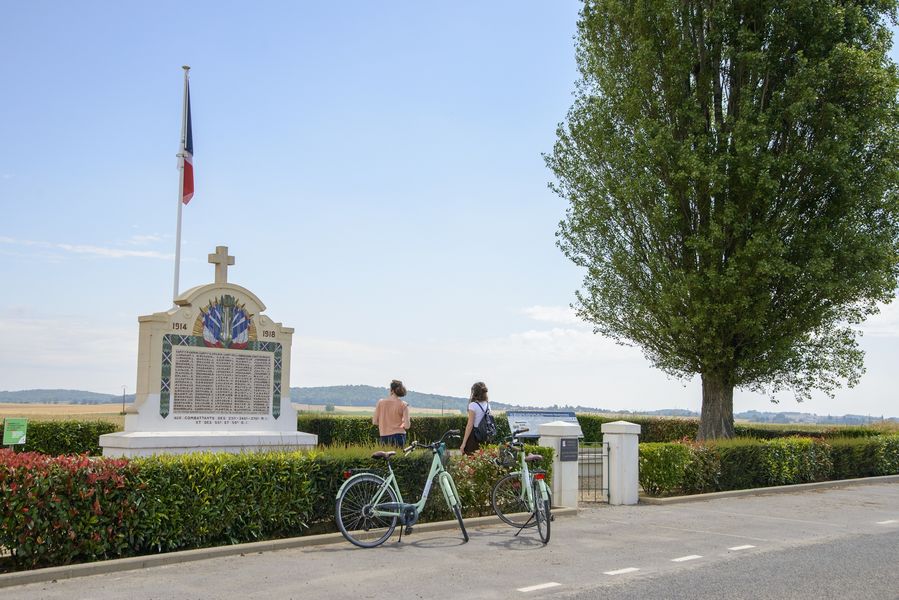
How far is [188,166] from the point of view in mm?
21453

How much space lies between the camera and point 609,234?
22.6m

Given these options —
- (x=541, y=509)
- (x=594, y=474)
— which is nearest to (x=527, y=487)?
(x=541, y=509)

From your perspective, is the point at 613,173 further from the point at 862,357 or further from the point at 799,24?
the point at 862,357

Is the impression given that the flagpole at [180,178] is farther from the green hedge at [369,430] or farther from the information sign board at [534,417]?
the information sign board at [534,417]

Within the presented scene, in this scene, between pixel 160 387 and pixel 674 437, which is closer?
pixel 160 387

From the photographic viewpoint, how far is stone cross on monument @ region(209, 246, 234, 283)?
14.0m

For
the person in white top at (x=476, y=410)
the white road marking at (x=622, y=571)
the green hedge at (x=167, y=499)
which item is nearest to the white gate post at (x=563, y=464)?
the person in white top at (x=476, y=410)

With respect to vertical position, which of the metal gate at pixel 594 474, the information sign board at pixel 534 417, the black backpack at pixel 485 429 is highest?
the black backpack at pixel 485 429

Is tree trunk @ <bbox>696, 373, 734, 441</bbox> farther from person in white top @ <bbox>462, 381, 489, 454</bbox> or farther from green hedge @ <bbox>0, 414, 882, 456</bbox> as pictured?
person in white top @ <bbox>462, 381, 489, 454</bbox>

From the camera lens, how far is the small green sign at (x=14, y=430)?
18.3 m

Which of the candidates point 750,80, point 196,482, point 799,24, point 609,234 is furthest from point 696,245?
point 196,482

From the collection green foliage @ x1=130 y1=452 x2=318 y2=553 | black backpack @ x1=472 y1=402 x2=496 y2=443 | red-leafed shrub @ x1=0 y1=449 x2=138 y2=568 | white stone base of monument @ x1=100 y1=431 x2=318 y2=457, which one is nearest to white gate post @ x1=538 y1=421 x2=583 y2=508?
black backpack @ x1=472 y1=402 x2=496 y2=443

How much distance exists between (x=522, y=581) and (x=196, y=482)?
11.9 feet

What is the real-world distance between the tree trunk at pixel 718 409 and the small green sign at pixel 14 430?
1597 centimetres
